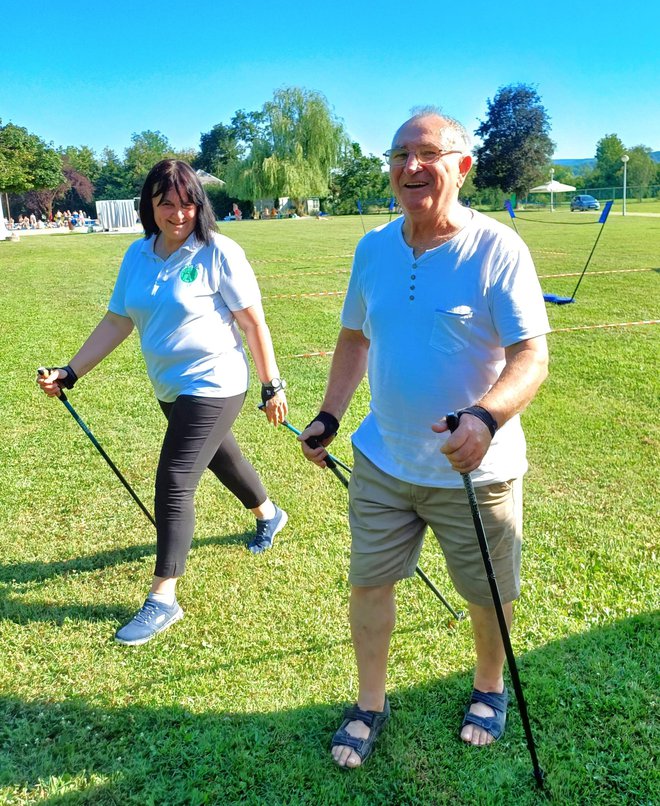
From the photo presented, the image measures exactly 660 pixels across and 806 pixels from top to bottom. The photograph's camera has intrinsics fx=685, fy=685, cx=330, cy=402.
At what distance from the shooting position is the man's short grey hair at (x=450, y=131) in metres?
2.10

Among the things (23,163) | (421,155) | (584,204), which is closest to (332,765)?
(421,155)

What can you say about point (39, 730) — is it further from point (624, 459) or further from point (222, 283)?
point (624, 459)

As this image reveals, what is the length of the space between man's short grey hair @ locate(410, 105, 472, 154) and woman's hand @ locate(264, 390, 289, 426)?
5.24 feet

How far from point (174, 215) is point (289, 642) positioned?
6.45 ft

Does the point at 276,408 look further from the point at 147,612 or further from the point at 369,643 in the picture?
the point at 369,643

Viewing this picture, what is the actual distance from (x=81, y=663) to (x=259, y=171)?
57573mm

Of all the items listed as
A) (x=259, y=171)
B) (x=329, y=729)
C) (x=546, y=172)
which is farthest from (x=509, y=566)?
(x=546, y=172)

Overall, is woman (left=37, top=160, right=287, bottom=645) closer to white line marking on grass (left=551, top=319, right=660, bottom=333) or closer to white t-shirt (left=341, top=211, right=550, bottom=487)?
white t-shirt (left=341, top=211, right=550, bottom=487)

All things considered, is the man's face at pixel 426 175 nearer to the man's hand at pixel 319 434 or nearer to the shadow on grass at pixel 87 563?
the man's hand at pixel 319 434

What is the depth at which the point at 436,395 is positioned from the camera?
211 centimetres

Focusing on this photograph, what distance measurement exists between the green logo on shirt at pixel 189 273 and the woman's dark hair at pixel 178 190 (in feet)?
0.44

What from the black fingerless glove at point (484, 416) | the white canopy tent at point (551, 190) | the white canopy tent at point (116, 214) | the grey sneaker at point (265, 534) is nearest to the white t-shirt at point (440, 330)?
the black fingerless glove at point (484, 416)

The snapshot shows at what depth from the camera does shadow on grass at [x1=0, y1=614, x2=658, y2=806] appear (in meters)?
2.28

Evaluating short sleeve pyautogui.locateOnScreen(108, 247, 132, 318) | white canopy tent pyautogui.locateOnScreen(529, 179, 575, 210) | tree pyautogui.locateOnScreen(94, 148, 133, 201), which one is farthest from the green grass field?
tree pyautogui.locateOnScreen(94, 148, 133, 201)
